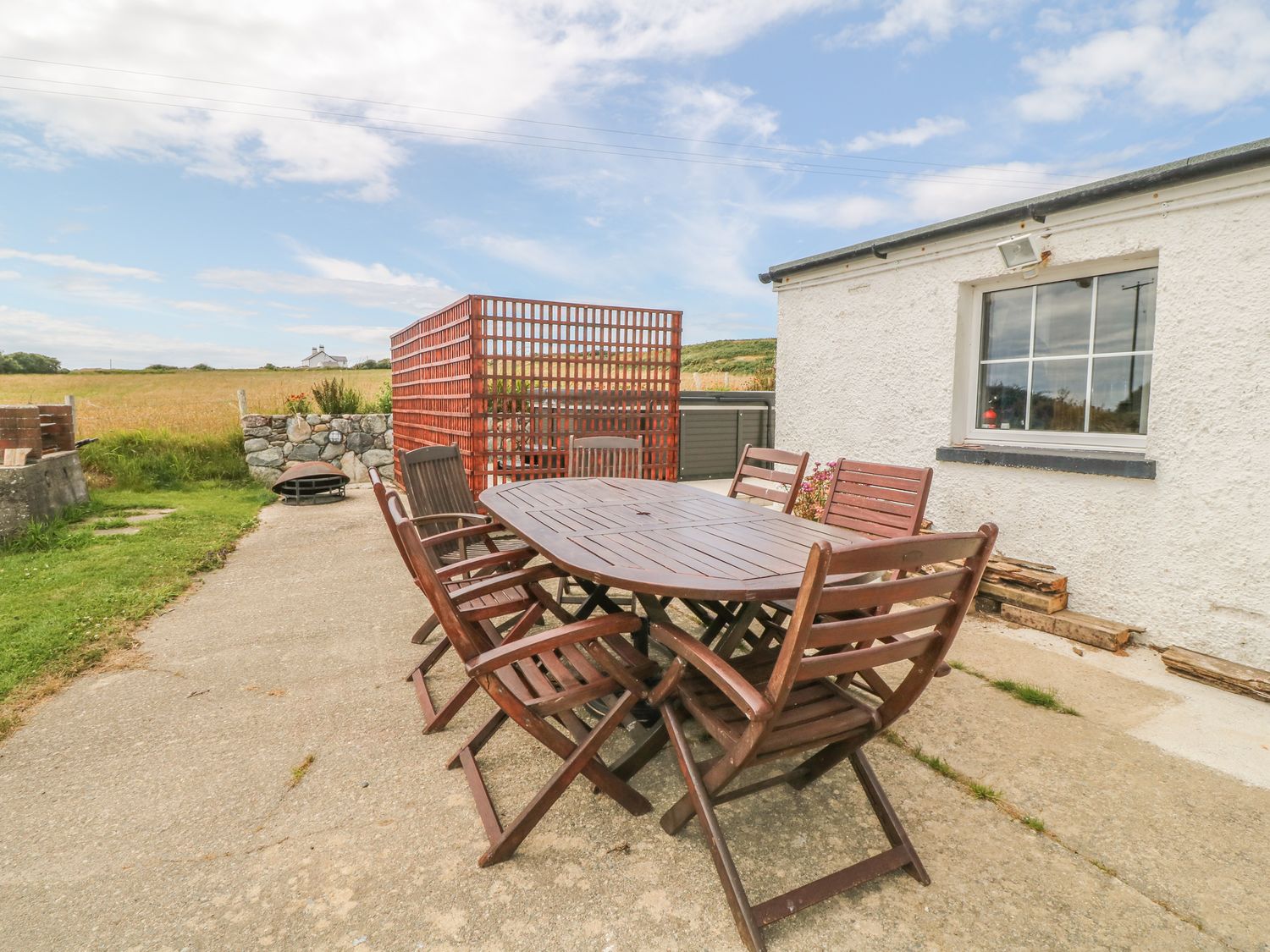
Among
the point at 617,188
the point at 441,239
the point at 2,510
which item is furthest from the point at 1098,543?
the point at 441,239

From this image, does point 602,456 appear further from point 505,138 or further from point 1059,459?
point 505,138

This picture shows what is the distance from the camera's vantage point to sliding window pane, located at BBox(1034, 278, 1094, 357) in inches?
151

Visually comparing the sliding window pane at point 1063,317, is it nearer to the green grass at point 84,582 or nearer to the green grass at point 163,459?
the green grass at point 84,582

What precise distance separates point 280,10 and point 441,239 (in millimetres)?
9405

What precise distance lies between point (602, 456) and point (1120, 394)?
3.44 meters

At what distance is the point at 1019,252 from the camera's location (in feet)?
12.8

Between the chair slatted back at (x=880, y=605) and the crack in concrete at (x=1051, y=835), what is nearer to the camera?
the chair slatted back at (x=880, y=605)

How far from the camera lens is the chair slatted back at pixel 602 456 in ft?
15.8

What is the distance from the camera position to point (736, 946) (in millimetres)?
1499

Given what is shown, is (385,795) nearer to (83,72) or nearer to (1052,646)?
(1052,646)

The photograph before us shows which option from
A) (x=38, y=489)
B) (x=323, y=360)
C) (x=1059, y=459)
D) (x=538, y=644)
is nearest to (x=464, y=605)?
(x=538, y=644)

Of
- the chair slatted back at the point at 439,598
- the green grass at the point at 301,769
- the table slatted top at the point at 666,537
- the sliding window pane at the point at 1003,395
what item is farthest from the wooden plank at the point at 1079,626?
the green grass at the point at 301,769

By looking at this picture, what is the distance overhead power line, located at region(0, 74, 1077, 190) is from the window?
16.9 m

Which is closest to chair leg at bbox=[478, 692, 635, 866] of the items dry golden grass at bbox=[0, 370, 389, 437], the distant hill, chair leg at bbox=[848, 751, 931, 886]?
chair leg at bbox=[848, 751, 931, 886]
